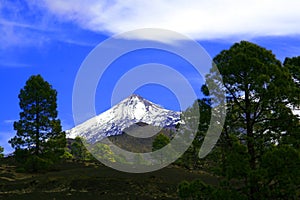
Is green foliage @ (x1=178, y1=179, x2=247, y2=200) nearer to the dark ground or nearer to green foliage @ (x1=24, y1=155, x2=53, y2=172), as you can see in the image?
the dark ground

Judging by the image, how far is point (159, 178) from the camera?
36.9 m

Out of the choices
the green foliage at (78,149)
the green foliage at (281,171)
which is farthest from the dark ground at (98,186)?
the green foliage at (78,149)

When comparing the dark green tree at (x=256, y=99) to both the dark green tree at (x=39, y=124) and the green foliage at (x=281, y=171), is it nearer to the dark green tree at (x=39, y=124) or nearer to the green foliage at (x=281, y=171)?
the green foliage at (x=281, y=171)

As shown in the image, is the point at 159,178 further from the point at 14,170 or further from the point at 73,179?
the point at 14,170

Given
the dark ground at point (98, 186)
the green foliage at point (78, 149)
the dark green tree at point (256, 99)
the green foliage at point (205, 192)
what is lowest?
the green foliage at point (205, 192)

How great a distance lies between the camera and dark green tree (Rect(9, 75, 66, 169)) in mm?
49031

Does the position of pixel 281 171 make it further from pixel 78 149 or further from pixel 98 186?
pixel 78 149

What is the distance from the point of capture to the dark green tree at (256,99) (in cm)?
1747

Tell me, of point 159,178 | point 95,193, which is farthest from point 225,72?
point 159,178

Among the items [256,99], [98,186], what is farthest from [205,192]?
[98,186]

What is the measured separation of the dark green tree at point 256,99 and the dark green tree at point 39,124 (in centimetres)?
3477

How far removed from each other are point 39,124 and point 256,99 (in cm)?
3753

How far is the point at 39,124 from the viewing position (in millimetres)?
49625

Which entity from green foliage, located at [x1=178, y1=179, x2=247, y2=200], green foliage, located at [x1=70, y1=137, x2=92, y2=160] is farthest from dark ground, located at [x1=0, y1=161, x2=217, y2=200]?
green foliage, located at [x1=70, y1=137, x2=92, y2=160]
